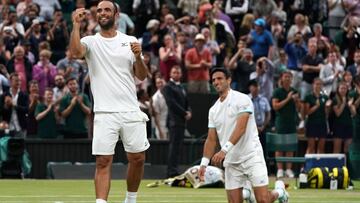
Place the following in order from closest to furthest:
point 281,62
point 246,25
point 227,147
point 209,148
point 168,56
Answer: point 227,147, point 209,148, point 168,56, point 281,62, point 246,25

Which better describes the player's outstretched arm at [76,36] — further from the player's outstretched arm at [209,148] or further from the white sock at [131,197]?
the player's outstretched arm at [209,148]

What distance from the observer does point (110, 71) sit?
13.9 meters

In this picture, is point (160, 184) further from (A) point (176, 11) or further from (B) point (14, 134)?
(A) point (176, 11)

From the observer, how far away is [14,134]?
25422 millimetres

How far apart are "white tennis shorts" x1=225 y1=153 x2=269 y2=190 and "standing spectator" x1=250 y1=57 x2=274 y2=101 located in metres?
13.7

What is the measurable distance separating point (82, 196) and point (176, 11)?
526 inches

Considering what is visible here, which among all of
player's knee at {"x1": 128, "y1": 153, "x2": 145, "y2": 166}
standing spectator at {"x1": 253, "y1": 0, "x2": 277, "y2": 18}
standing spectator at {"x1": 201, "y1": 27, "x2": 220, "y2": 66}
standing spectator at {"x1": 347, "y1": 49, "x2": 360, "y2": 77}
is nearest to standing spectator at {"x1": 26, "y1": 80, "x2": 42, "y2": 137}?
standing spectator at {"x1": 201, "y1": 27, "x2": 220, "y2": 66}

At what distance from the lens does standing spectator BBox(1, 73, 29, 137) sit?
2530 cm

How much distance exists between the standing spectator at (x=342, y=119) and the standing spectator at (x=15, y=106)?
21.9ft

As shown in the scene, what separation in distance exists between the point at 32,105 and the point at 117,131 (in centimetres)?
1213

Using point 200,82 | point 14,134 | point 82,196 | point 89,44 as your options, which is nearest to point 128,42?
point 89,44

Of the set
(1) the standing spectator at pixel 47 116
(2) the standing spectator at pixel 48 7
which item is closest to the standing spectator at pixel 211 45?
(2) the standing spectator at pixel 48 7

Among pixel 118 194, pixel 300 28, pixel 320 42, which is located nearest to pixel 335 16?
pixel 300 28

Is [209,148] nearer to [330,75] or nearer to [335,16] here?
[330,75]
